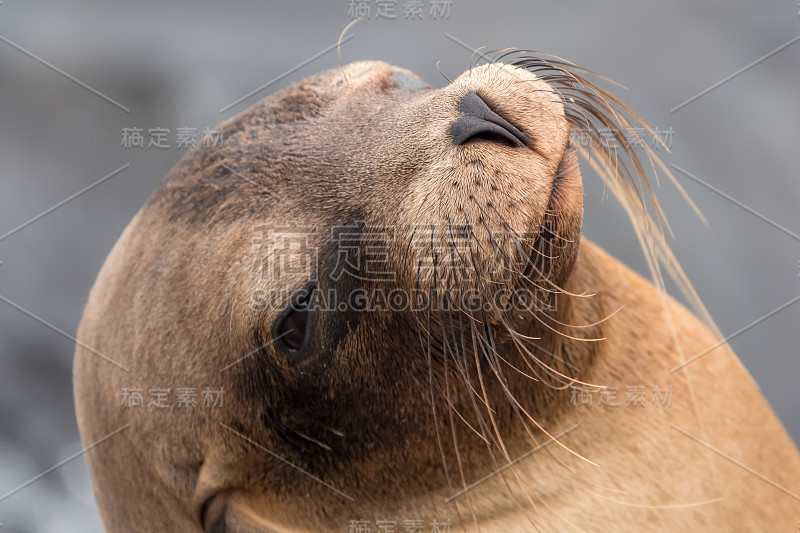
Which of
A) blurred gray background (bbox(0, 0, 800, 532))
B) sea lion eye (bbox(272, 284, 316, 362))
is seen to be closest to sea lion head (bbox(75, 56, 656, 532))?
sea lion eye (bbox(272, 284, 316, 362))

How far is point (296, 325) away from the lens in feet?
6.44

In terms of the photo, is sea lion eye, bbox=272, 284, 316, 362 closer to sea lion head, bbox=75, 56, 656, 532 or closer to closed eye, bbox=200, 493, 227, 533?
sea lion head, bbox=75, 56, 656, 532

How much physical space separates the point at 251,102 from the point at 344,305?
3847 mm

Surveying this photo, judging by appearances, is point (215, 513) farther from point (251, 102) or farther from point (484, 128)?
point (251, 102)

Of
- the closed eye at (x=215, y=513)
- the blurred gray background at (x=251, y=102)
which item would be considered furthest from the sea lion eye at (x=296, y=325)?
the blurred gray background at (x=251, y=102)

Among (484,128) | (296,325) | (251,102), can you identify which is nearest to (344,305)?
(296,325)

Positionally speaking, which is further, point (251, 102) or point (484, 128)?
point (251, 102)

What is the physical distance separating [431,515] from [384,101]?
43.4 inches

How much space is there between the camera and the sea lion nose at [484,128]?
1.79 meters

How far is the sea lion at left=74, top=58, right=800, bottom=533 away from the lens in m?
1.83

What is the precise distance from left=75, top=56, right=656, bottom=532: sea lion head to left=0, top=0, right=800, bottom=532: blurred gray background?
7.71 feet

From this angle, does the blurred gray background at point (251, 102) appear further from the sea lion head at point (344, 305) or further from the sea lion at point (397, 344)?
the sea lion head at point (344, 305)

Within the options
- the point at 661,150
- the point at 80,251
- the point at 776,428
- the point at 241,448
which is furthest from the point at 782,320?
the point at 80,251

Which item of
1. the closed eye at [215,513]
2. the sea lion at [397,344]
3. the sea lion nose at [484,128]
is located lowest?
the closed eye at [215,513]
